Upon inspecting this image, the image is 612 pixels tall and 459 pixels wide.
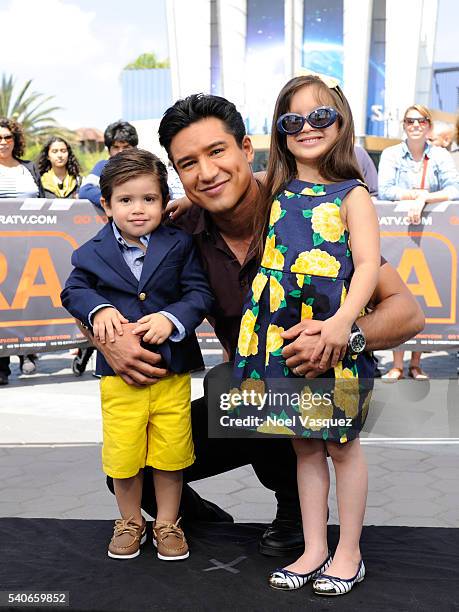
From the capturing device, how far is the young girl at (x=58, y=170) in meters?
8.05

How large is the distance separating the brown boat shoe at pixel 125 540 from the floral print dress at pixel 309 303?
64 cm

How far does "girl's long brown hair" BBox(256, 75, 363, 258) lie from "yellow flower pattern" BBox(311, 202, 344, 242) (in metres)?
0.13

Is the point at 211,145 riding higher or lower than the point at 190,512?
higher

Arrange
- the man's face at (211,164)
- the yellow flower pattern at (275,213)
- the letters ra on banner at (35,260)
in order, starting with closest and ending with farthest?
1. the yellow flower pattern at (275,213)
2. the man's face at (211,164)
3. the letters ra on banner at (35,260)

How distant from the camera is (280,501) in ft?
10.7

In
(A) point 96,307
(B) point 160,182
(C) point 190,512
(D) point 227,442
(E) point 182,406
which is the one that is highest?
(B) point 160,182

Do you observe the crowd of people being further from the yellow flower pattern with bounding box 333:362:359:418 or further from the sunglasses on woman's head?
the sunglasses on woman's head

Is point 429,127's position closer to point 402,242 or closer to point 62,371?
point 402,242

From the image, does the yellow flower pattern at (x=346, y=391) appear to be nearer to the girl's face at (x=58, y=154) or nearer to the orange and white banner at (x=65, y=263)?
the orange and white banner at (x=65, y=263)

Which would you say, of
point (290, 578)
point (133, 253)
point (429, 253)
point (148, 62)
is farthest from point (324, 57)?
point (148, 62)

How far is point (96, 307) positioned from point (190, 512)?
39.6 inches

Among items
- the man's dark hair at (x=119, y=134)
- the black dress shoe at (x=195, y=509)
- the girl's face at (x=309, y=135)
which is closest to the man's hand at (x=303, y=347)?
the girl's face at (x=309, y=135)

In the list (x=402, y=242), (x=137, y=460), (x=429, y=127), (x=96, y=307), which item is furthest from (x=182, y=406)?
(x=429, y=127)

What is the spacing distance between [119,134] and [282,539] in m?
5.01
